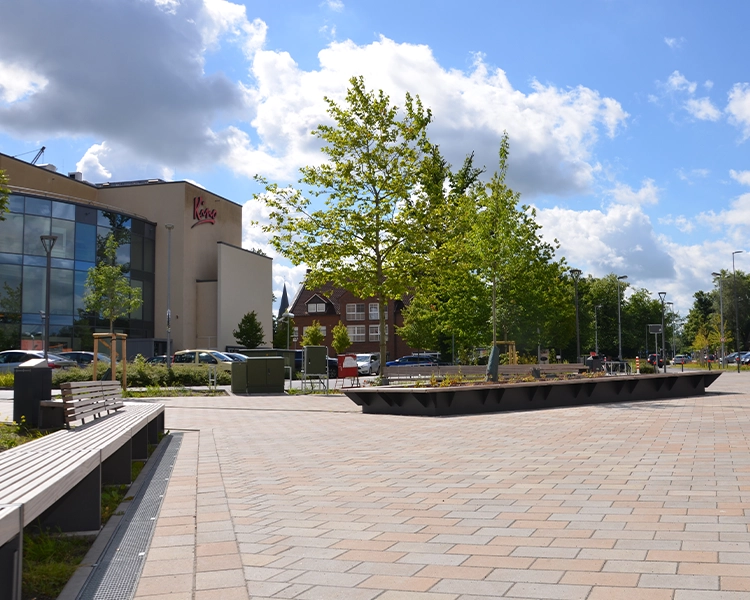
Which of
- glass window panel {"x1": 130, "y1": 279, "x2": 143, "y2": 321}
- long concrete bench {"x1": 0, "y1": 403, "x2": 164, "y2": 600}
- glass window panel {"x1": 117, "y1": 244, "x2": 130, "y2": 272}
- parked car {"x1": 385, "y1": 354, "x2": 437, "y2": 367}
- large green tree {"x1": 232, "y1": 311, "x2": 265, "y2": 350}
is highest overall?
glass window panel {"x1": 117, "y1": 244, "x2": 130, "y2": 272}

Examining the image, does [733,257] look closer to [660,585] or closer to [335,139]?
[335,139]

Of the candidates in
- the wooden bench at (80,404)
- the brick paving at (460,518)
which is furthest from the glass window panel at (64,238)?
the brick paving at (460,518)

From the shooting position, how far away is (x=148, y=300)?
57.3 m

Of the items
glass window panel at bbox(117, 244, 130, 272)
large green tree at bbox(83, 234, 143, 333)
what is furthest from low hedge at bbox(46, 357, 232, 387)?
glass window panel at bbox(117, 244, 130, 272)

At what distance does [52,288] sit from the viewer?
48.8 metres

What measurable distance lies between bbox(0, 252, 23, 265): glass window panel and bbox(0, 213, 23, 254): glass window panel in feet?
0.81

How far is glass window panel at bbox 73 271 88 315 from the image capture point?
4984cm

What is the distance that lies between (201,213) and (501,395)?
153 feet

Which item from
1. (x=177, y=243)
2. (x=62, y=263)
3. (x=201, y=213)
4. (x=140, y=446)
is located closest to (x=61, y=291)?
(x=62, y=263)

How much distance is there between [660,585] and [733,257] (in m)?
67.8

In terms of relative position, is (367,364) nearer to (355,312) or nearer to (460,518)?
(460,518)

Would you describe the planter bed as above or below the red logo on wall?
below

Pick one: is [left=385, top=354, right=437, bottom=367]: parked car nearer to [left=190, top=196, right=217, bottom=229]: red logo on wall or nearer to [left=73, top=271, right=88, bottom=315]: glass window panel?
[left=190, top=196, right=217, bottom=229]: red logo on wall

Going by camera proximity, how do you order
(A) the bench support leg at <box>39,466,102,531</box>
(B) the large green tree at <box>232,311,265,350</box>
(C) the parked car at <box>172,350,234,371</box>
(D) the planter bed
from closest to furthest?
(A) the bench support leg at <box>39,466,102,531</box> < (D) the planter bed < (C) the parked car at <box>172,350,234,371</box> < (B) the large green tree at <box>232,311,265,350</box>
